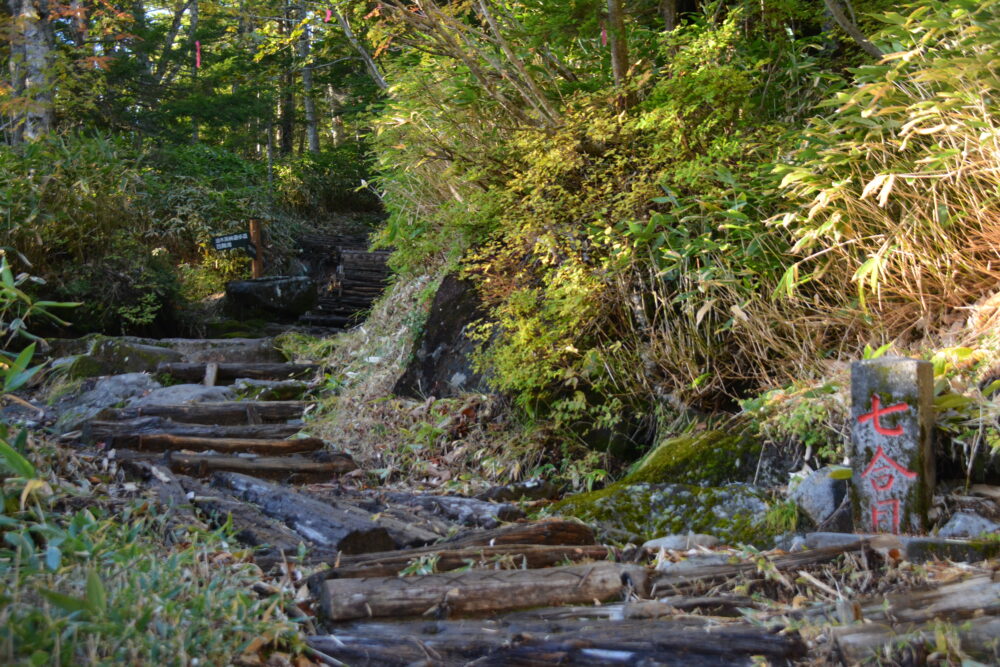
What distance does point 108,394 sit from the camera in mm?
6730

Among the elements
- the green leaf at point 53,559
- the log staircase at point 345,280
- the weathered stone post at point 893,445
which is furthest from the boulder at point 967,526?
the log staircase at point 345,280

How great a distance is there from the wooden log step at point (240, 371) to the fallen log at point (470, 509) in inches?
145

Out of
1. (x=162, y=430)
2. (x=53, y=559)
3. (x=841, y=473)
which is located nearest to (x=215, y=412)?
(x=162, y=430)

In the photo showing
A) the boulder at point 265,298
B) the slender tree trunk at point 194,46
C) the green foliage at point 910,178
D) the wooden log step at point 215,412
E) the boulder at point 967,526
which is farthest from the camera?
the slender tree trunk at point 194,46

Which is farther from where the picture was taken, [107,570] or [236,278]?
[236,278]

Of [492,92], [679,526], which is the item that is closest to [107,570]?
[679,526]

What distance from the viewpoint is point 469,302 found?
248 inches

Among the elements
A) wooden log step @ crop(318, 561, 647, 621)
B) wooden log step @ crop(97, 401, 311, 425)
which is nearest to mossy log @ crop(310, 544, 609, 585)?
wooden log step @ crop(318, 561, 647, 621)

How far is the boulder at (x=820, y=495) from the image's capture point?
320cm

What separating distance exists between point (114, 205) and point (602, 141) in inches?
291

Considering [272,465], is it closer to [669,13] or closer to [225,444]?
[225,444]

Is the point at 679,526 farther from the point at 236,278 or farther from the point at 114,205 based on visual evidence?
the point at 236,278

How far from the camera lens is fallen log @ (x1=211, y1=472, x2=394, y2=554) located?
3369mm

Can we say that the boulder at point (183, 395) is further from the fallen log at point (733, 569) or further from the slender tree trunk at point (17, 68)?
the slender tree trunk at point (17, 68)
